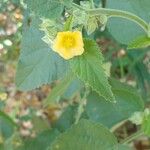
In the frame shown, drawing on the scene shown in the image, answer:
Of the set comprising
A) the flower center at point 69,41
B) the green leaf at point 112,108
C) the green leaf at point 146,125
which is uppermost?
the flower center at point 69,41

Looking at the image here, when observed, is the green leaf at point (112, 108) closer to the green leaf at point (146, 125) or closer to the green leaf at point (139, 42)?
the green leaf at point (146, 125)

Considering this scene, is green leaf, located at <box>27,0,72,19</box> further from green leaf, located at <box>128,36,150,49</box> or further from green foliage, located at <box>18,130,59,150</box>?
green foliage, located at <box>18,130,59,150</box>

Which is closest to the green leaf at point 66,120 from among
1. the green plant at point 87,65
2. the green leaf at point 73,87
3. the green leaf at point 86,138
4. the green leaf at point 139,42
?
the green plant at point 87,65

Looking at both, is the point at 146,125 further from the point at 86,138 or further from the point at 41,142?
the point at 41,142

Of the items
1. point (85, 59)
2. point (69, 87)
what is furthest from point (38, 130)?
point (85, 59)

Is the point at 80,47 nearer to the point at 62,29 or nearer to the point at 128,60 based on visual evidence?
the point at 62,29
